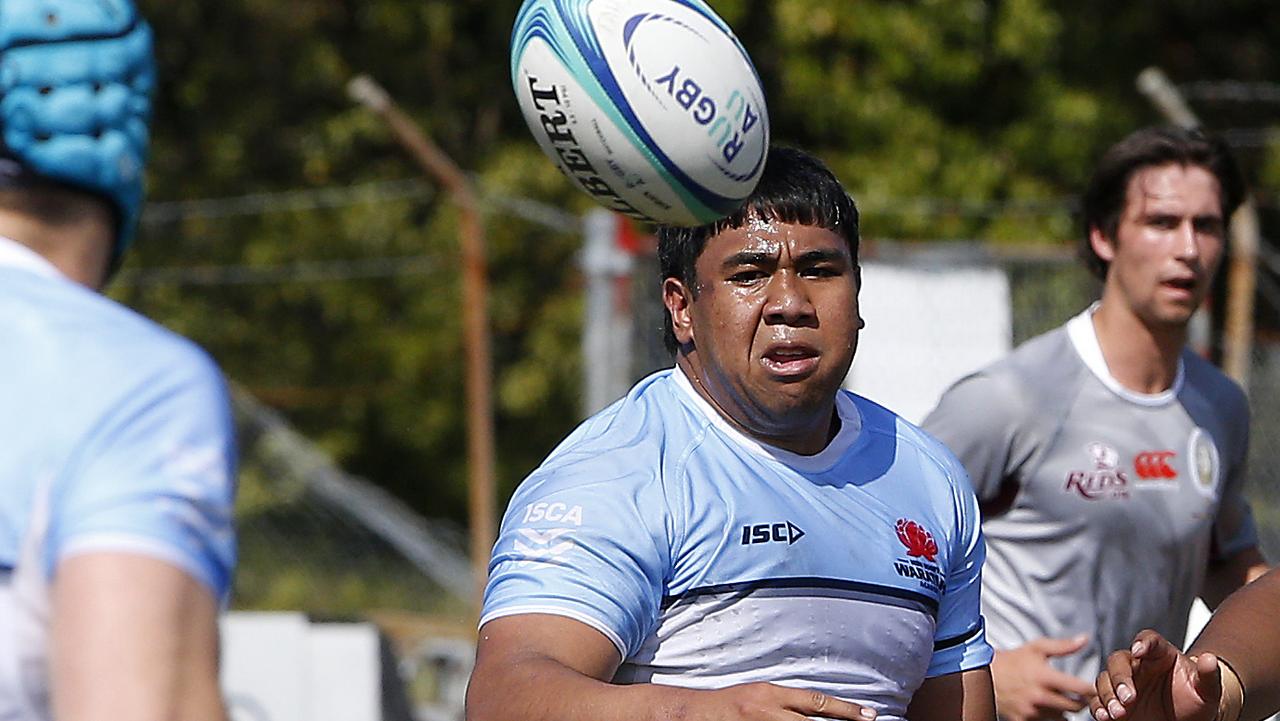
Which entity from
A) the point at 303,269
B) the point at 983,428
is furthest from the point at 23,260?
the point at 303,269

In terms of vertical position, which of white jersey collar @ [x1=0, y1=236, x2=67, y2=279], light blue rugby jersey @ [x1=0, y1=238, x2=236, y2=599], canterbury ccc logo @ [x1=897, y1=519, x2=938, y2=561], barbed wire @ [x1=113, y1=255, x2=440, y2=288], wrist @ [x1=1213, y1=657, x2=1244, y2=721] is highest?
white jersey collar @ [x1=0, y1=236, x2=67, y2=279]

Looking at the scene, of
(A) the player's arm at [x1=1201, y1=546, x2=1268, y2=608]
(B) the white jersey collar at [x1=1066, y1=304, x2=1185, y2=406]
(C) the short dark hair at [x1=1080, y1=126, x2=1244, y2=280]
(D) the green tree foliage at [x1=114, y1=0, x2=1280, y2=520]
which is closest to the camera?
(B) the white jersey collar at [x1=1066, y1=304, x2=1185, y2=406]

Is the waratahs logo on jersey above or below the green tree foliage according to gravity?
above

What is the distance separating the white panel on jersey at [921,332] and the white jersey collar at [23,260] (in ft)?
17.9

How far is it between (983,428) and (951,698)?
120 cm

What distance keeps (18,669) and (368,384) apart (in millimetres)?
A: 12782

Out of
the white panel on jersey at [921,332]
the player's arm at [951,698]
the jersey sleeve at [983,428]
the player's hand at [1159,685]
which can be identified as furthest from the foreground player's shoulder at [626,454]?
the white panel on jersey at [921,332]

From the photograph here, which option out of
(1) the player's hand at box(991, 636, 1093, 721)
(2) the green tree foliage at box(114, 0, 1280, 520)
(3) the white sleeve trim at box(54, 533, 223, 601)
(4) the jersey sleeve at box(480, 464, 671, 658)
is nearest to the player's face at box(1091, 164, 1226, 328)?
(1) the player's hand at box(991, 636, 1093, 721)

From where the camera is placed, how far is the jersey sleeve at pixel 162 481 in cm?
178

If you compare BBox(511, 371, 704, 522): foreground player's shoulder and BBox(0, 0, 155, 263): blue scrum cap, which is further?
BBox(511, 371, 704, 522): foreground player's shoulder

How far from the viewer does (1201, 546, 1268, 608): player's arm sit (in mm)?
4844

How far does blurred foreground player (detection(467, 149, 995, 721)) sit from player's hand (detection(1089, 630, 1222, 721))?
0.37m

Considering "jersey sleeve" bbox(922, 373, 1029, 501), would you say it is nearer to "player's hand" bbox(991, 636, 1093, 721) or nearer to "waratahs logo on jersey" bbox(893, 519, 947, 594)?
"player's hand" bbox(991, 636, 1093, 721)

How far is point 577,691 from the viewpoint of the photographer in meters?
2.70
